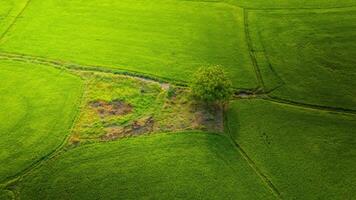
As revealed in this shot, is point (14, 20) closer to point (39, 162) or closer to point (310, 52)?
point (39, 162)

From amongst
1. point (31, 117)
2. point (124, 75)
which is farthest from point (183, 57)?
point (31, 117)

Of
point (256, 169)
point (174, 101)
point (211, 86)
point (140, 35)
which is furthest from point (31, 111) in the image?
point (256, 169)

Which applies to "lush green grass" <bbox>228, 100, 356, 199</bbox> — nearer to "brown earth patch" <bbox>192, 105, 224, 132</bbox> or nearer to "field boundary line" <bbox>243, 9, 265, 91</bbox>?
"brown earth patch" <bbox>192, 105, 224, 132</bbox>

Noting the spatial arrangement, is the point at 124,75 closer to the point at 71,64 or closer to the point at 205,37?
the point at 71,64

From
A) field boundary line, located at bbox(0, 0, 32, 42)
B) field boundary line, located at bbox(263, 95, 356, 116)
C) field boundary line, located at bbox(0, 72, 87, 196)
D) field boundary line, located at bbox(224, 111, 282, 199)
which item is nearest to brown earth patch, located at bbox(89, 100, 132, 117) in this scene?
field boundary line, located at bbox(0, 72, 87, 196)

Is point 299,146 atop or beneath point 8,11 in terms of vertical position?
beneath
